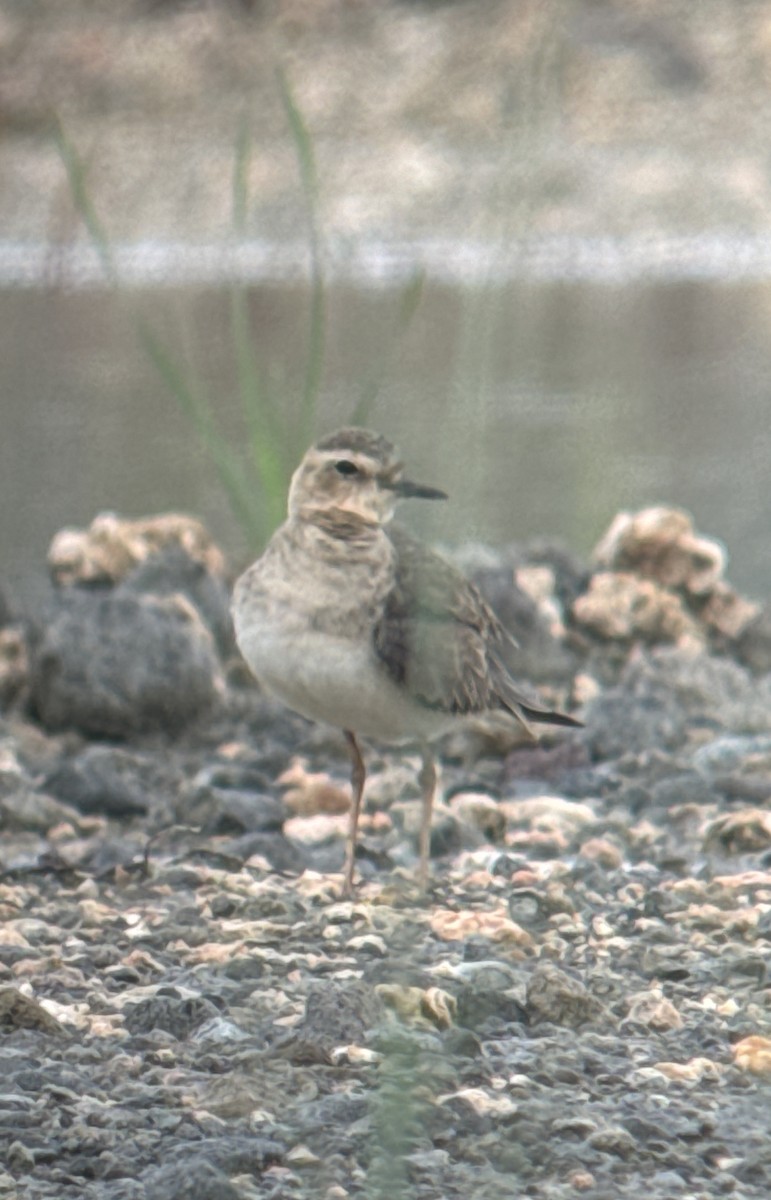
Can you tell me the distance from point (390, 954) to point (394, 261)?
14.1m

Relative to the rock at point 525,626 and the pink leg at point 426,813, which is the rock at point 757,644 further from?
the pink leg at point 426,813

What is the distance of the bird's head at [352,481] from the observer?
11.5ft

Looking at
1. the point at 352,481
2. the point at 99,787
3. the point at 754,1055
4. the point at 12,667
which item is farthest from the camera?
the point at 12,667

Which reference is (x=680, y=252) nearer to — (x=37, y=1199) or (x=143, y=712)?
(x=143, y=712)

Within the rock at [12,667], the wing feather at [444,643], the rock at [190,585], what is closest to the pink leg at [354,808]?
the wing feather at [444,643]

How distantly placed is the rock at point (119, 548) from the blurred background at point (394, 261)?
0.16 m

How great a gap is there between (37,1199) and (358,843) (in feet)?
5.22

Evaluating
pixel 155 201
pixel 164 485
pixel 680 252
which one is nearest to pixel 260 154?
pixel 155 201

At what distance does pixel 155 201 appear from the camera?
18.5 m

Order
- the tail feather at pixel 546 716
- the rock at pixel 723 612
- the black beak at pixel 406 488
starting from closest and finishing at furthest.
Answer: the black beak at pixel 406 488 < the tail feather at pixel 546 716 < the rock at pixel 723 612

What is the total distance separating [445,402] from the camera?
864 centimetres

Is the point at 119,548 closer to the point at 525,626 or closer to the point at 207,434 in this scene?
the point at 207,434

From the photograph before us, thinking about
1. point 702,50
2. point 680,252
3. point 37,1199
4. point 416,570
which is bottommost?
point 37,1199

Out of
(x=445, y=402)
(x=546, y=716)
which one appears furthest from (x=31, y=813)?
(x=445, y=402)
